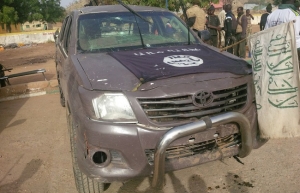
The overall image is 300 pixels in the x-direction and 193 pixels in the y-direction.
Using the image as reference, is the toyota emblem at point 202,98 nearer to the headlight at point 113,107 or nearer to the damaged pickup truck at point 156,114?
the damaged pickup truck at point 156,114

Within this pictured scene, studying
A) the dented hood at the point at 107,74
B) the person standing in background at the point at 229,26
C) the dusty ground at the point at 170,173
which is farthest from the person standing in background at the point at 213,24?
the dented hood at the point at 107,74

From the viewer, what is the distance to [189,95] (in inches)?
104

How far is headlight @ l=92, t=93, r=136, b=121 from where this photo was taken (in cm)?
260

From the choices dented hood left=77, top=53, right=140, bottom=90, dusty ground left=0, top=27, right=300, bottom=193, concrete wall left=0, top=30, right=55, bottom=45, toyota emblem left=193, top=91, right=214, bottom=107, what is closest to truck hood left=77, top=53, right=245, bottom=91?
dented hood left=77, top=53, right=140, bottom=90

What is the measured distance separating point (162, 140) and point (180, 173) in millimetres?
1161

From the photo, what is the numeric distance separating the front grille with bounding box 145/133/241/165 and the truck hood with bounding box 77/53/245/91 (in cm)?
54

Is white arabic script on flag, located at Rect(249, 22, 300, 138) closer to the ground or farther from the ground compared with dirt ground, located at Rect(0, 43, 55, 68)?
farther from the ground

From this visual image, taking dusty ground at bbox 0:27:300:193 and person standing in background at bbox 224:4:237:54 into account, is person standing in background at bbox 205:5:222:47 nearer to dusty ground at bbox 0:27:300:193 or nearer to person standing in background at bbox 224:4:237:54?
person standing in background at bbox 224:4:237:54

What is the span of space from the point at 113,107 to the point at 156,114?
36cm

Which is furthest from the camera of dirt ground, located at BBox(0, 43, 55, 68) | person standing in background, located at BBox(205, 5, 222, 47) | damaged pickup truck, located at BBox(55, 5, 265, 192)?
dirt ground, located at BBox(0, 43, 55, 68)

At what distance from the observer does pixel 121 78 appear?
9.13 feet

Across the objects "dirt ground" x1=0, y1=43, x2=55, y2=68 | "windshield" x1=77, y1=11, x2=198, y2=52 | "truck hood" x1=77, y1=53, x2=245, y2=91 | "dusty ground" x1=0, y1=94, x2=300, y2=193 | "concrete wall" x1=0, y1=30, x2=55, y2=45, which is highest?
"windshield" x1=77, y1=11, x2=198, y2=52

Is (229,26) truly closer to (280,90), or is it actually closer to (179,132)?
(280,90)

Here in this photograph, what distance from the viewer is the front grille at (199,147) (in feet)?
8.84
